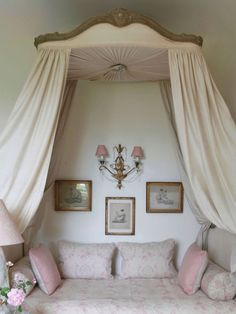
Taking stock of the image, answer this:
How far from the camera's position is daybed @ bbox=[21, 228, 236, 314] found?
262cm

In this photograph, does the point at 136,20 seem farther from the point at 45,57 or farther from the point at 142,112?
the point at 142,112

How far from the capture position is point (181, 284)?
3.16 metres

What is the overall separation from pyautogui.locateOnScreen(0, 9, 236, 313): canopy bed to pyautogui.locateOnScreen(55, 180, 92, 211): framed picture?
1.22m

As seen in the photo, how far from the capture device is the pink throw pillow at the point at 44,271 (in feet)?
9.75

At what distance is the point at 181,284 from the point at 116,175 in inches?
48.9

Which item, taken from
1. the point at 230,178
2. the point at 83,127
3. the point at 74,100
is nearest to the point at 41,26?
the point at 74,100

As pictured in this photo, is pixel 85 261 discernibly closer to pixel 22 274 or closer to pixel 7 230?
pixel 22 274

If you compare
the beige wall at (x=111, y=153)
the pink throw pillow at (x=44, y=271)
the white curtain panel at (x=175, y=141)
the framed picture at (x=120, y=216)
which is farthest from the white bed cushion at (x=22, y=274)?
the white curtain panel at (x=175, y=141)

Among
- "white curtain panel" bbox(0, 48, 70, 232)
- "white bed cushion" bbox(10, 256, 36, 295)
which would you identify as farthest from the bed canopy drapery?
"white bed cushion" bbox(10, 256, 36, 295)

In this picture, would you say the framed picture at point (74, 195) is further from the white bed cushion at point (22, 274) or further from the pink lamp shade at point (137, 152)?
the white bed cushion at point (22, 274)

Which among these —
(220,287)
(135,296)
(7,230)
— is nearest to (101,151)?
(135,296)

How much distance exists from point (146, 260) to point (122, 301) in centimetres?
84

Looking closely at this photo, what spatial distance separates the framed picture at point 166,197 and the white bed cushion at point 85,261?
673 mm

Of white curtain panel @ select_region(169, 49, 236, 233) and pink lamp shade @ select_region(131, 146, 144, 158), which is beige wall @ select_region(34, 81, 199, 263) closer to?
pink lamp shade @ select_region(131, 146, 144, 158)
